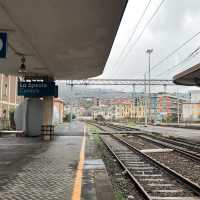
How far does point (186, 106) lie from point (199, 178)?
83750 millimetres

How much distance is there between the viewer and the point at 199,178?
11.0 meters

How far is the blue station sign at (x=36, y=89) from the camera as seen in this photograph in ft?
73.0

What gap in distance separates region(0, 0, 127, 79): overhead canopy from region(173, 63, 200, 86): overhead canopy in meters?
8.69

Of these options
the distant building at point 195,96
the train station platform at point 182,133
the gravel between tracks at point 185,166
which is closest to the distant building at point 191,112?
the distant building at point 195,96

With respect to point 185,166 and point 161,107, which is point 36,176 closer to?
point 185,166

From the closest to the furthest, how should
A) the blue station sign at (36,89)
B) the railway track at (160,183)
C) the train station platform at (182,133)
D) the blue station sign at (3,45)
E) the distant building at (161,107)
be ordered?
the railway track at (160,183) → the blue station sign at (3,45) → the blue station sign at (36,89) → the train station platform at (182,133) → the distant building at (161,107)

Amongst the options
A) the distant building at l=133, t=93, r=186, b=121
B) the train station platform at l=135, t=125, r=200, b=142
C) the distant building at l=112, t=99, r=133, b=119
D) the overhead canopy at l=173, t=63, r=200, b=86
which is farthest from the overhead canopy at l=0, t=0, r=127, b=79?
the distant building at l=112, t=99, r=133, b=119

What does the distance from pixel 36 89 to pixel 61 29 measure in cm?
1172

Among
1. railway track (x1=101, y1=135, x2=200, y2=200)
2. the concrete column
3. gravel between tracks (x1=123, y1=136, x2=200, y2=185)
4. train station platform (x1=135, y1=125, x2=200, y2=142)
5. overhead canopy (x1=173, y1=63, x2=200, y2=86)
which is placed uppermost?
overhead canopy (x1=173, y1=63, x2=200, y2=86)

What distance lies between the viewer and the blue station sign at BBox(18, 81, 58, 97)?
73.0ft

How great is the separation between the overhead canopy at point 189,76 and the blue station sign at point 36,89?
900 centimetres

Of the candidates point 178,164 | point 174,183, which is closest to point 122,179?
point 174,183

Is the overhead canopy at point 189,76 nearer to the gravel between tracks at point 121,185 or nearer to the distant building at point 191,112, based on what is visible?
the gravel between tracks at point 121,185

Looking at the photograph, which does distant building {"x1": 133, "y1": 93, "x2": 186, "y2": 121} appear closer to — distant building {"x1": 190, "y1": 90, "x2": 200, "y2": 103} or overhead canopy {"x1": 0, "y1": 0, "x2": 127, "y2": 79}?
A: distant building {"x1": 190, "y1": 90, "x2": 200, "y2": 103}
